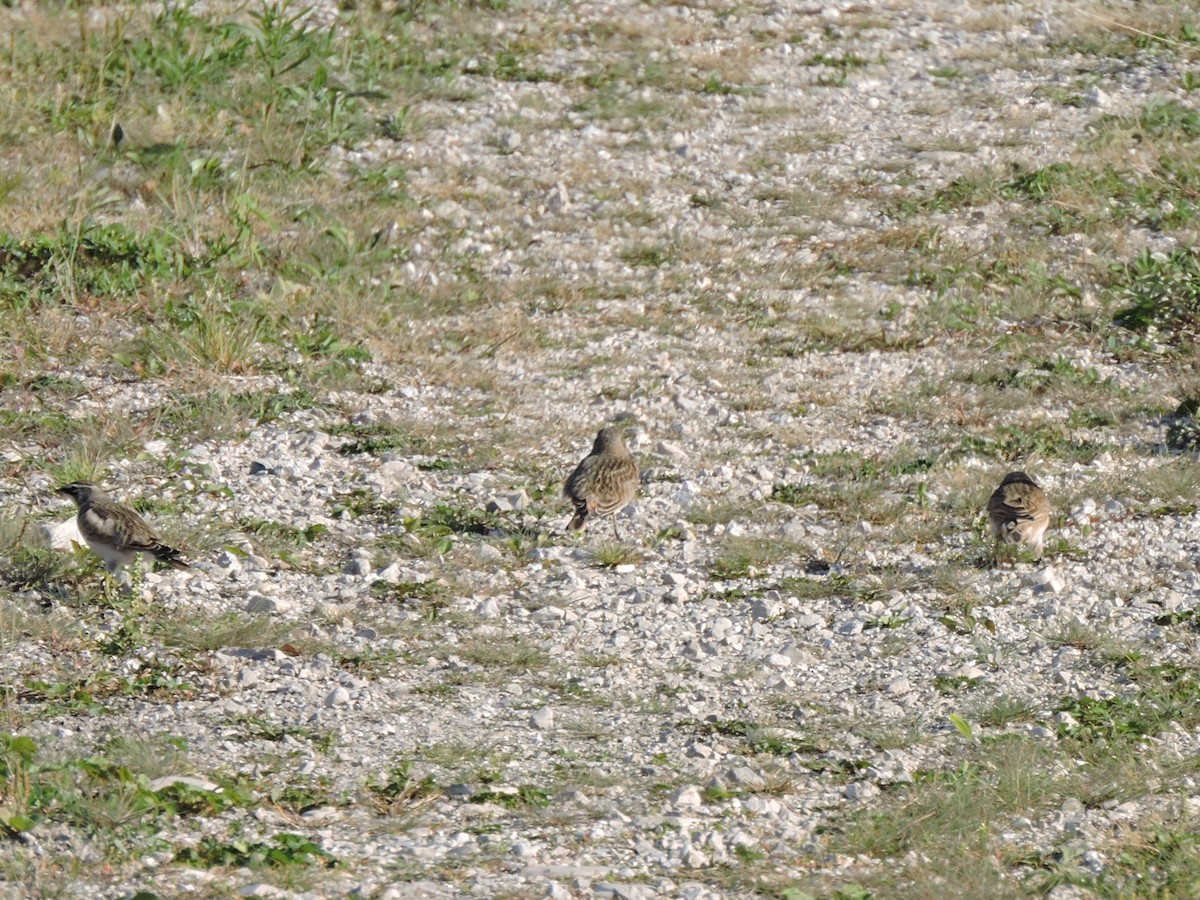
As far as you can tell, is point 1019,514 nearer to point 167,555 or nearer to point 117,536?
point 167,555

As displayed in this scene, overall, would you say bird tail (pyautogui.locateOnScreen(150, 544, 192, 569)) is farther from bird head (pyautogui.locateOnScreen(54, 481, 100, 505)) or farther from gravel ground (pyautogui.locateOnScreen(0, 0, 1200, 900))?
bird head (pyautogui.locateOnScreen(54, 481, 100, 505))

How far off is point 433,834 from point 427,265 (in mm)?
8492

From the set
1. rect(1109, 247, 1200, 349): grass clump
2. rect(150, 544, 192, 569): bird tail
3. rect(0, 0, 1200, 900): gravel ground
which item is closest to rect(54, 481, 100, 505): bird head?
rect(0, 0, 1200, 900): gravel ground

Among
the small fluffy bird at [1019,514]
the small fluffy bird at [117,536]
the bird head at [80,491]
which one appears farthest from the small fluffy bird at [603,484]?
the bird head at [80,491]

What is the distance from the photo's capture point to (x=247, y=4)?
1802 centimetres

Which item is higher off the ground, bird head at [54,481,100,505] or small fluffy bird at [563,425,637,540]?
bird head at [54,481,100,505]

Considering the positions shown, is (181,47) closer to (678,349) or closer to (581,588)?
(678,349)

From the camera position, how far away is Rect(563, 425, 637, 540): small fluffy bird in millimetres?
9883

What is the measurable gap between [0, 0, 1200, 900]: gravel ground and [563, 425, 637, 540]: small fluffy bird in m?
0.30

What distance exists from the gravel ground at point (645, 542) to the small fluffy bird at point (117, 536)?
11.4 inches

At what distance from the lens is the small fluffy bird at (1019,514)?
9.52m

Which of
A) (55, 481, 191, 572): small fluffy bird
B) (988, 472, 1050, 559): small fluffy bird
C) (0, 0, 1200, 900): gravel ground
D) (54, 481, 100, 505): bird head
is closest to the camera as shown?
(0, 0, 1200, 900): gravel ground

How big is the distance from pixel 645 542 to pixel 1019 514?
92.1 inches

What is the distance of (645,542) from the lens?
33.3ft
